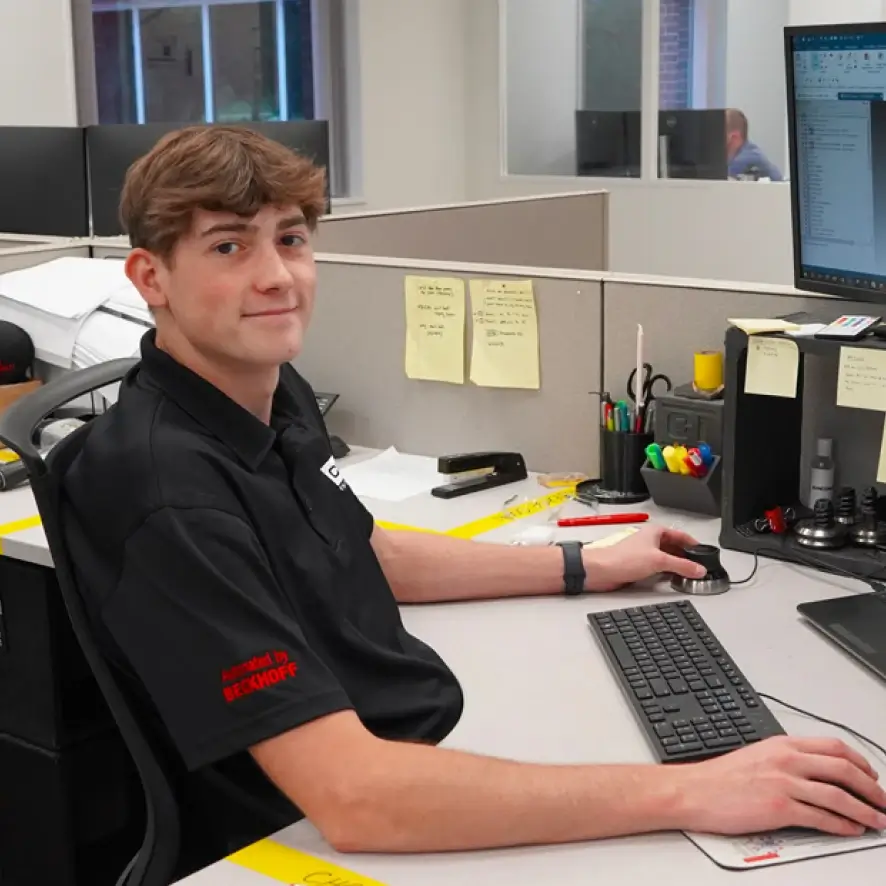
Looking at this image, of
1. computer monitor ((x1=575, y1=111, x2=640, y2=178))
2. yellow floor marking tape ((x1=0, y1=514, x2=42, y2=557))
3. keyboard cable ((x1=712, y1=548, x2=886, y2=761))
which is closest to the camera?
keyboard cable ((x1=712, y1=548, x2=886, y2=761))

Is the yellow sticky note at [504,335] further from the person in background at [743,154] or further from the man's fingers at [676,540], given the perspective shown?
the person in background at [743,154]

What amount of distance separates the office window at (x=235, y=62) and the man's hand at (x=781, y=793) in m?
4.69

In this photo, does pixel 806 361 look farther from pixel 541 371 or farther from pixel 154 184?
pixel 154 184

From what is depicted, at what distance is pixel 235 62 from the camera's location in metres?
5.67

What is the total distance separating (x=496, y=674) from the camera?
4.42 ft

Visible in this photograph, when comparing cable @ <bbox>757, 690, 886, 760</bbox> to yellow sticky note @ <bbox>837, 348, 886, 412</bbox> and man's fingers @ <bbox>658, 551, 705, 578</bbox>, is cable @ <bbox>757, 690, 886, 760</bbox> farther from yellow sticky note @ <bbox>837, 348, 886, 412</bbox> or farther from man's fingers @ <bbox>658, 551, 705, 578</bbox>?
yellow sticky note @ <bbox>837, 348, 886, 412</bbox>

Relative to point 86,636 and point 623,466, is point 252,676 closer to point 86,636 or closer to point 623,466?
point 86,636

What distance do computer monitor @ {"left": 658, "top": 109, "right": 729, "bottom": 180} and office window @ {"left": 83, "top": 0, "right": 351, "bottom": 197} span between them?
53.1 inches

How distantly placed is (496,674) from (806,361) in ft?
2.29

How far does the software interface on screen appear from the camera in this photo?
154 centimetres

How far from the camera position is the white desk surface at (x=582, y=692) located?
0.98 m

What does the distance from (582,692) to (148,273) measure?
0.57 metres

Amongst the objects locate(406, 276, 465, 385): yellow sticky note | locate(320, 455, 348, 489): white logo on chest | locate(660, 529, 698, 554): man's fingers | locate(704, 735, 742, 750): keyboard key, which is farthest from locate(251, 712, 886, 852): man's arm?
locate(406, 276, 465, 385): yellow sticky note

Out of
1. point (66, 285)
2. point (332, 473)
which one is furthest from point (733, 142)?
point (332, 473)
